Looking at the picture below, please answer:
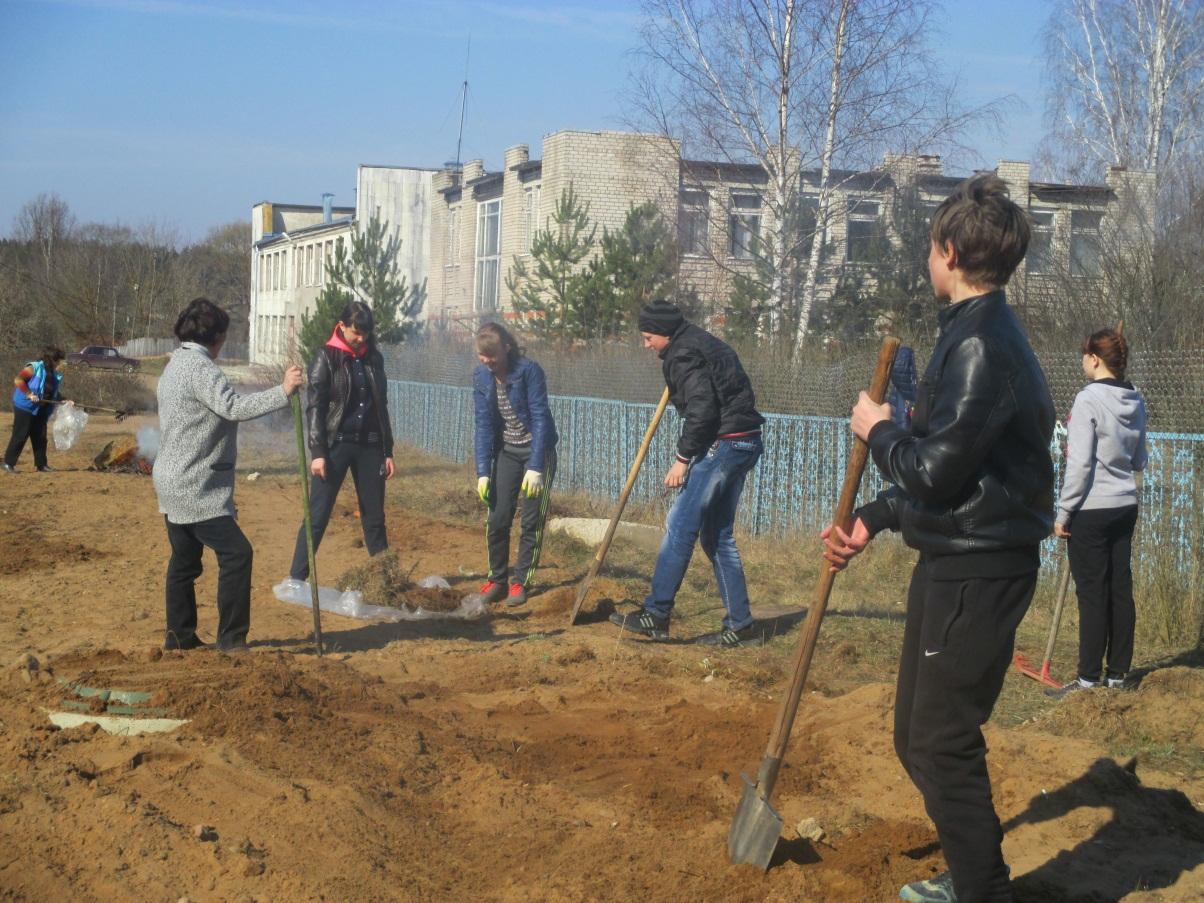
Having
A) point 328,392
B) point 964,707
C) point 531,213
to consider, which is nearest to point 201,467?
point 328,392

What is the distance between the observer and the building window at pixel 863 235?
24.5m

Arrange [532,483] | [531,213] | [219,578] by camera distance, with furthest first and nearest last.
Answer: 1. [531,213]
2. [532,483]
3. [219,578]

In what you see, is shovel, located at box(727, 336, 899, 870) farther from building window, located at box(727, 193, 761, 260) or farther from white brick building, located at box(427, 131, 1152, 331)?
building window, located at box(727, 193, 761, 260)

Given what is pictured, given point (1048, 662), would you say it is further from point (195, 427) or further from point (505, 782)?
point (195, 427)

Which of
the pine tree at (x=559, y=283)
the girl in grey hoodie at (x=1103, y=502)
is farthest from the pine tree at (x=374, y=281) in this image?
the girl in grey hoodie at (x=1103, y=502)

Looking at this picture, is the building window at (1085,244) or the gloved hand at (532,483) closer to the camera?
the gloved hand at (532,483)

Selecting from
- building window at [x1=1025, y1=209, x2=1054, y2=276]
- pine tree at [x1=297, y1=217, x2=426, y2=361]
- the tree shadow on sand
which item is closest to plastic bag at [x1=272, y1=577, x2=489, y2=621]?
the tree shadow on sand

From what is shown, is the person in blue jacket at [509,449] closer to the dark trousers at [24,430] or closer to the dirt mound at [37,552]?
the dirt mound at [37,552]

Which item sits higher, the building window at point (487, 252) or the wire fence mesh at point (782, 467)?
the building window at point (487, 252)

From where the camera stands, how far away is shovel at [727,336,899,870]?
375 centimetres

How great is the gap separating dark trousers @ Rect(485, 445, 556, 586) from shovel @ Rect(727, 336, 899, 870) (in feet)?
16.2

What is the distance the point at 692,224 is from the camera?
Result: 25500 mm

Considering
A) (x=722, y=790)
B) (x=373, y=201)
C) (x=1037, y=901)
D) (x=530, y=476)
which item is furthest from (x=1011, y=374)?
(x=373, y=201)

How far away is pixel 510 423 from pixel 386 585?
144cm
